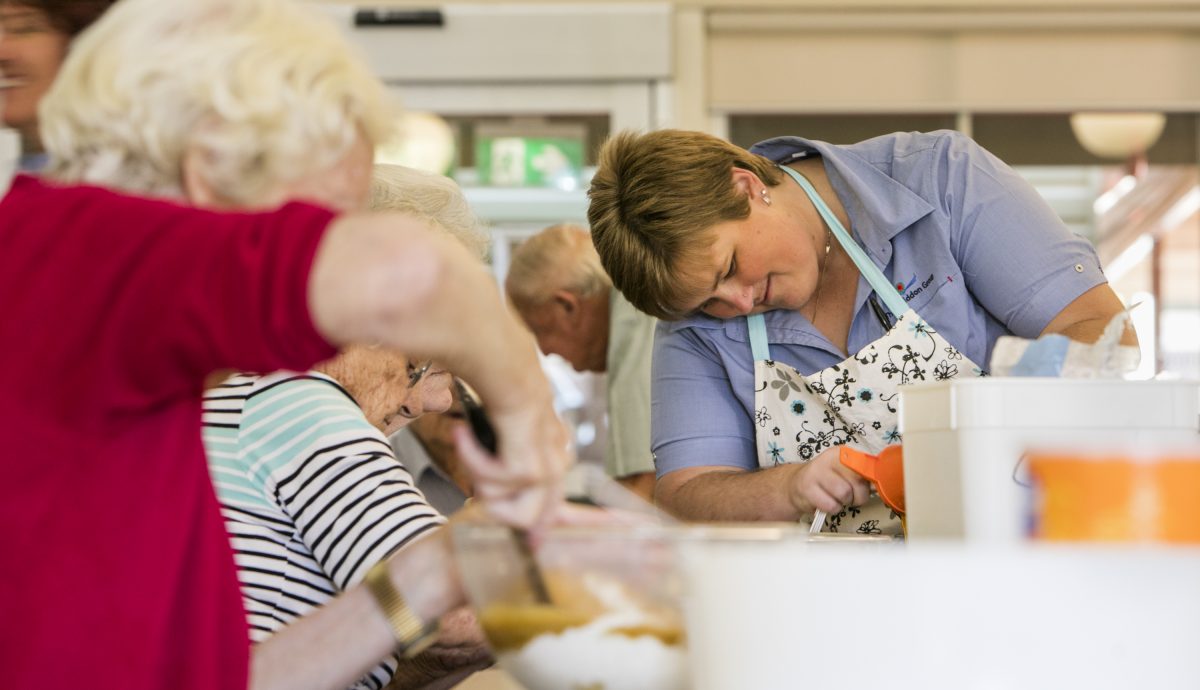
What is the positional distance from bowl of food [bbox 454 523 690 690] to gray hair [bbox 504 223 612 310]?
2.02m

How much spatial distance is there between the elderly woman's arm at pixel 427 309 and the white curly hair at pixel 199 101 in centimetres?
14

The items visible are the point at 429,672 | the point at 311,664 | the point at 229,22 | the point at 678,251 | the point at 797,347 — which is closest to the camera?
the point at 229,22

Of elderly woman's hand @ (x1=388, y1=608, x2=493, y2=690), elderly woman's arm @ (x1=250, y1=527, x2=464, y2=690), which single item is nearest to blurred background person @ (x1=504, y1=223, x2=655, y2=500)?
elderly woman's hand @ (x1=388, y1=608, x2=493, y2=690)

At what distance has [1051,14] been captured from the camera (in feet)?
12.5

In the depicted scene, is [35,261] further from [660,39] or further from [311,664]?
[660,39]

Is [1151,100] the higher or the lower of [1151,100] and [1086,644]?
the higher

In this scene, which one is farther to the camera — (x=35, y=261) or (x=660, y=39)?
(x=660, y=39)

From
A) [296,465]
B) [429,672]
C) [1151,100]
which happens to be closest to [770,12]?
[1151,100]

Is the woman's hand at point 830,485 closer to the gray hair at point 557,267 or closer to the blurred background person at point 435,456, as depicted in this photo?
the blurred background person at point 435,456

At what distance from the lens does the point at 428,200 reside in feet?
5.18

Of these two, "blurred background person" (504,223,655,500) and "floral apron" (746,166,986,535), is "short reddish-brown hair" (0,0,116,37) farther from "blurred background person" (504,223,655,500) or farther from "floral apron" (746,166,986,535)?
"blurred background person" (504,223,655,500)

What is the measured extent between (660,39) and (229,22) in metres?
3.10

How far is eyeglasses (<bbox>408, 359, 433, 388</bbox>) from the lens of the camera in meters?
1.59

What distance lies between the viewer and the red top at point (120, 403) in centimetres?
61
